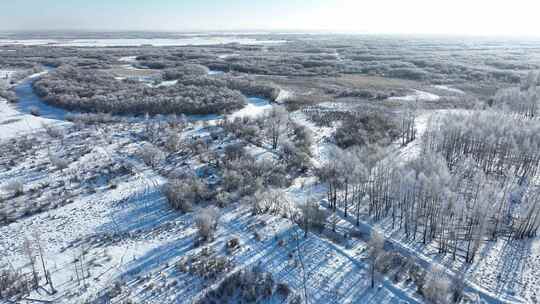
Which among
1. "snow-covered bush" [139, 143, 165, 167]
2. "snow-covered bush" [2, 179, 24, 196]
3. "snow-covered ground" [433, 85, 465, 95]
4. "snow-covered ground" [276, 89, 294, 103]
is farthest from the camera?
"snow-covered ground" [433, 85, 465, 95]

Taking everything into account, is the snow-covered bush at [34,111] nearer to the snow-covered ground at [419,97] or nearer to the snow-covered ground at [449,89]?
the snow-covered ground at [419,97]

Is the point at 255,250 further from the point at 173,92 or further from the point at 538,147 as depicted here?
the point at 173,92

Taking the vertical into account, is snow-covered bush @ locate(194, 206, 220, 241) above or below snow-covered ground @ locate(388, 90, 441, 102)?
below

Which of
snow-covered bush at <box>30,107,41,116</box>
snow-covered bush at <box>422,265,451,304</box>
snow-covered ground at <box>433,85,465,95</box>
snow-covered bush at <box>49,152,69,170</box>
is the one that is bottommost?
snow-covered bush at <box>422,265,451,304</box>

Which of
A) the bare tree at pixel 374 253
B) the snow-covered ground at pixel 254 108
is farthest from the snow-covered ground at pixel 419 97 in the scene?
the bare tree at pixel 374 253

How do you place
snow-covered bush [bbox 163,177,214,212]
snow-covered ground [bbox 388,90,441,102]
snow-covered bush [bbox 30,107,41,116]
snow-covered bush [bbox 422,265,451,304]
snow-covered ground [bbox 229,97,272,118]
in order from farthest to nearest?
snow-covered ground [bbox 388,90,441,102] → snow-covered ground [bbox 229,97,272,118] → snow-covered bush [bbox 30,107,41,116] → snow-covered bush [bbox 163,177,214,212] → snow-covered bush [bbox 422,265,451,304]

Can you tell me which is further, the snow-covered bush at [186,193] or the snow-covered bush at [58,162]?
the snow-covered bush at [58,162]

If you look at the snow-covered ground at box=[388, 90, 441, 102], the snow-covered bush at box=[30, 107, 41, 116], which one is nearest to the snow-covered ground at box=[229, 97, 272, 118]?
the snow-covered ground at box=[388, 90, 441, 102]

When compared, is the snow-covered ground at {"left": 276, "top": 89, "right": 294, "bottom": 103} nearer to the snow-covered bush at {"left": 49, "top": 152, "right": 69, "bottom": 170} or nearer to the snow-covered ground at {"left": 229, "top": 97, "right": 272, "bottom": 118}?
the snow-covered ground at {"left": 229, "top": 97, "right": 272, "bottom": 118}

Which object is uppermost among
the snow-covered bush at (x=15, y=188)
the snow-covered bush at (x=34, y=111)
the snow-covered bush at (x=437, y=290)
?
the snow-covered bush at (x=34, y=111)
